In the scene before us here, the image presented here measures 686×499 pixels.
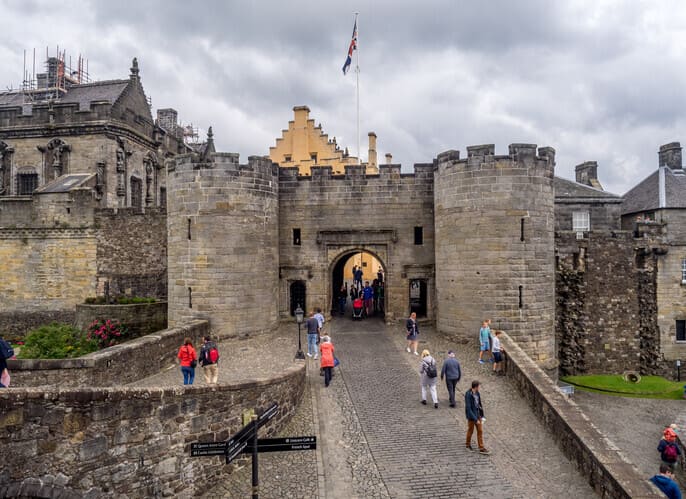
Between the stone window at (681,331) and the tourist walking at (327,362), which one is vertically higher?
the tourist walking at (327,362)

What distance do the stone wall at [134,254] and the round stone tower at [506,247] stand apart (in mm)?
14641

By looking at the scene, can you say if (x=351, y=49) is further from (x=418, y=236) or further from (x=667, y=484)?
(x=667, y=484)

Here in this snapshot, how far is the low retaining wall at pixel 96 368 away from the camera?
10906mm

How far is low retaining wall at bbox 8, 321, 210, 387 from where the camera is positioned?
10906mm

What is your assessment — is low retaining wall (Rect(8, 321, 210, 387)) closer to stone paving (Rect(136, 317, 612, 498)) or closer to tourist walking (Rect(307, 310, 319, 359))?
stone paving (Rect(136, 317, 612, 498))

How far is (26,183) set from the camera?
→ 91.5 ft

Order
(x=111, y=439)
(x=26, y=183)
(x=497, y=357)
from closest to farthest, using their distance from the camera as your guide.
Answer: (x=111, y=439), (x=497, y=357), (x=26, y=183)

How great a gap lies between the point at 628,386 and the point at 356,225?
13676 mm

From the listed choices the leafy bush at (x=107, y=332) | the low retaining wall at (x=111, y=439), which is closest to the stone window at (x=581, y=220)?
the low retaining wall at (x=111, y=439)

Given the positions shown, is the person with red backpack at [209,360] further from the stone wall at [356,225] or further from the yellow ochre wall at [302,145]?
the yellow ochre wall at [302,145]

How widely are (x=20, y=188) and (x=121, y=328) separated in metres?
15.4

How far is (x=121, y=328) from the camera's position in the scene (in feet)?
62.6

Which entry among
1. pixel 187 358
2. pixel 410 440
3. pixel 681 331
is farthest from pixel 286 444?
pixel 681 331

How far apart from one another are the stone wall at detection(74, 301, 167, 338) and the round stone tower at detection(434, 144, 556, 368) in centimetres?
1280
